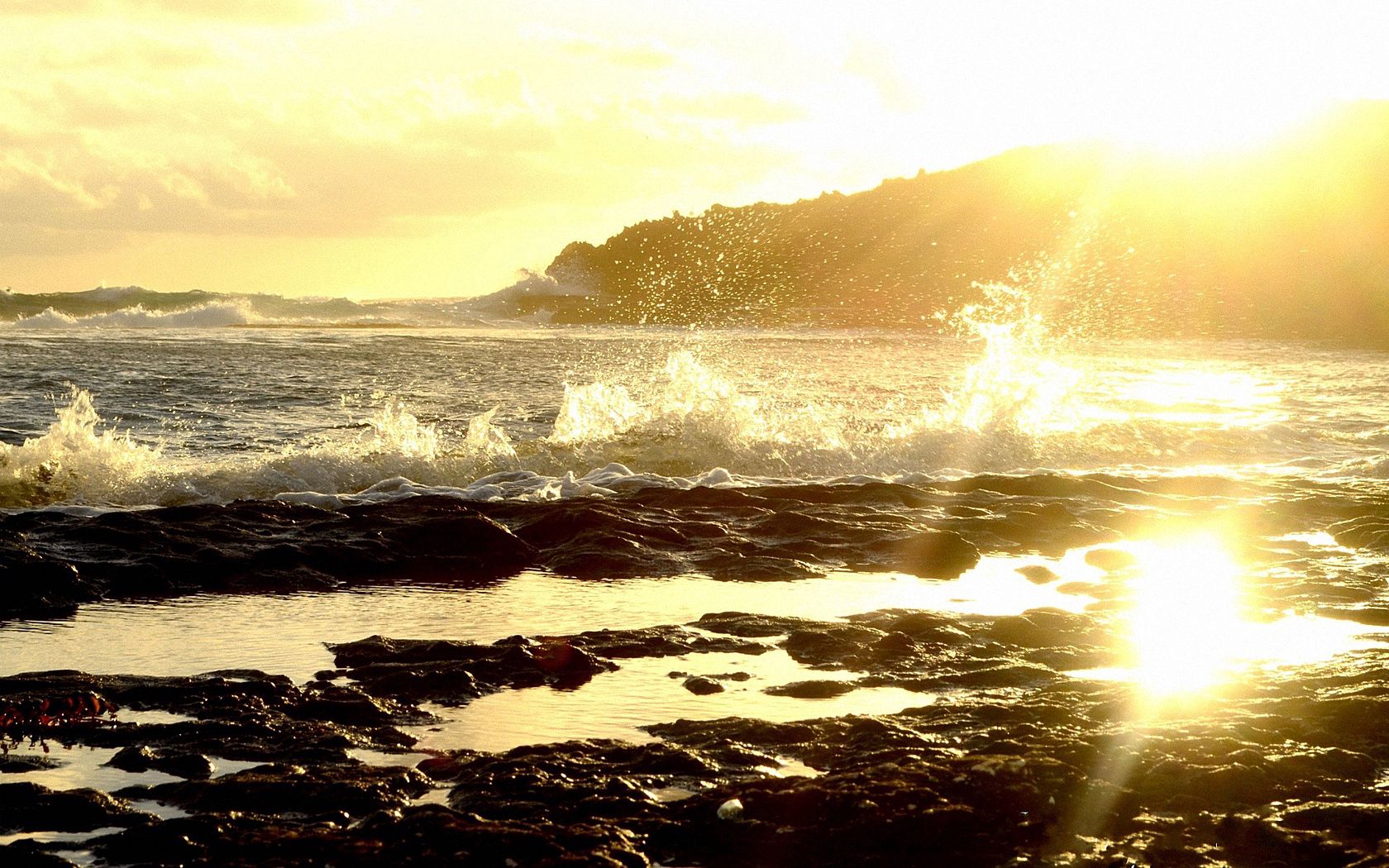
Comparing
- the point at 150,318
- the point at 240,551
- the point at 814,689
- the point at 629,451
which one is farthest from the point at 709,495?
the point at 150,318

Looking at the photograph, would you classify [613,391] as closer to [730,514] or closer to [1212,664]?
[730,514]

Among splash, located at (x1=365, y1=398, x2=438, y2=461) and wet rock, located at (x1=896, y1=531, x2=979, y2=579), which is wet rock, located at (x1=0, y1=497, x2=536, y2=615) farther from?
splash, located at (x1=365, y1=398, x2=438, y2=461)

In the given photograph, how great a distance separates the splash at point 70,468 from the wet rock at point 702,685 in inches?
324

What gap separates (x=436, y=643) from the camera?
21.9 feet

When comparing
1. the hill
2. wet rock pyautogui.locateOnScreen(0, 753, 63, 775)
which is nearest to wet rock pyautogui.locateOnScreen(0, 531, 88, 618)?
wet rock pyautogui.locateOnScreen(0, 753, 63, 775)

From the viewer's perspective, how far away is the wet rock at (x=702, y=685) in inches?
237

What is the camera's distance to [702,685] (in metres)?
6.07

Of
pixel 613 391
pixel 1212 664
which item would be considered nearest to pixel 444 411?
pixel 613 391

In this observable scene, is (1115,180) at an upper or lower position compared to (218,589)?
upper

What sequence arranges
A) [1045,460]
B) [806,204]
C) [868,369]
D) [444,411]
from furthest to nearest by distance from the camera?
1. [806,204]
2. [868,369]
3. [444,411]
4. [1045,460]

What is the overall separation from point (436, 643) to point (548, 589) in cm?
195

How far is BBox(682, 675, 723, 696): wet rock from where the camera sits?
6.01 m

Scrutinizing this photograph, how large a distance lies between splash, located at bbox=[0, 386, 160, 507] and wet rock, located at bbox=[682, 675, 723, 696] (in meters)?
8.22

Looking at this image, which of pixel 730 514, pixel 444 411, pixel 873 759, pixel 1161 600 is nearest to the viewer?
pixel 873 759
